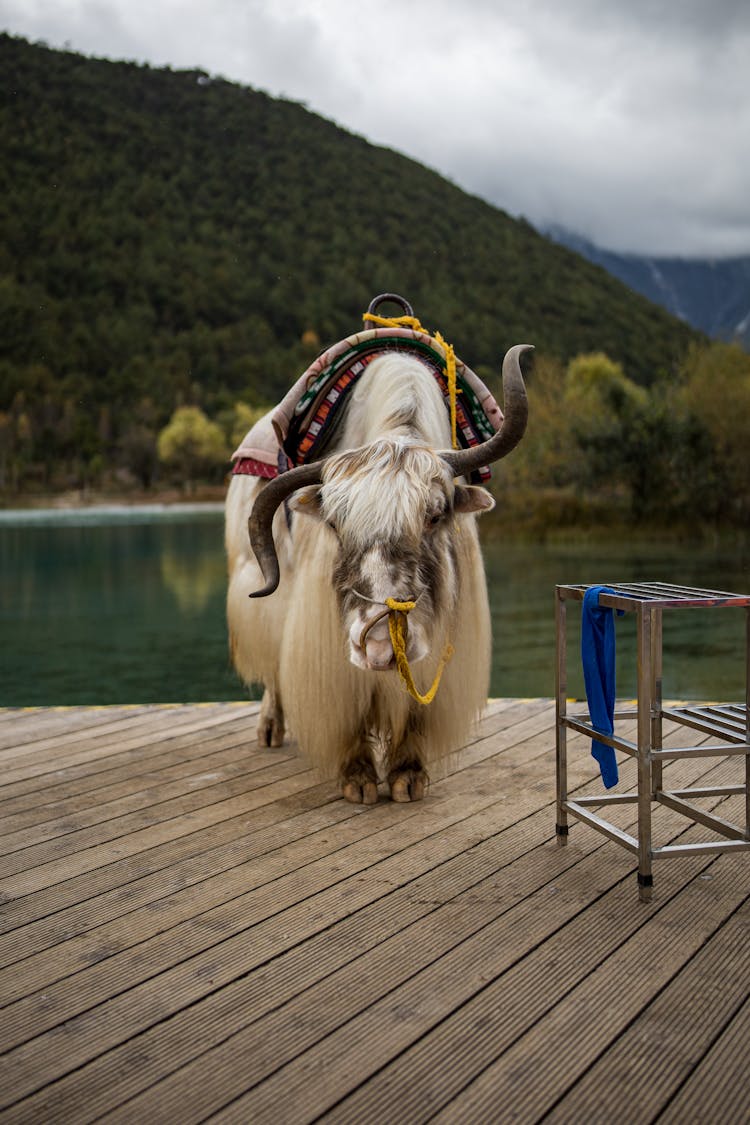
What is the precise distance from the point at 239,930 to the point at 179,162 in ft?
309

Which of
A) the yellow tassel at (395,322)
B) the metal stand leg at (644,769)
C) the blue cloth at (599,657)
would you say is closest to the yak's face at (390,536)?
the blue cloth at (599,657)

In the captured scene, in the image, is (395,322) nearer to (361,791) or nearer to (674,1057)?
(361,791)

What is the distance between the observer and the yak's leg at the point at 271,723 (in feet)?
14.1

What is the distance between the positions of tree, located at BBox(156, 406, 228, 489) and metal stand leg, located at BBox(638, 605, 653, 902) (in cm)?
6545

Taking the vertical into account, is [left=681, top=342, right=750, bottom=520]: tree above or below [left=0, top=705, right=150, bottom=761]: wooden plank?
above

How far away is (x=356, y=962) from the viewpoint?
7.28ft

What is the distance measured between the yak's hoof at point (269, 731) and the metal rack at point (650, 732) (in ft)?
5.45

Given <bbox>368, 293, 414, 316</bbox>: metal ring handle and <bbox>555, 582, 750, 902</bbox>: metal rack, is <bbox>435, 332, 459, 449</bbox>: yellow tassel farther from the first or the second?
<bbox>555, 582, 750, 902</bbox>: metal rack

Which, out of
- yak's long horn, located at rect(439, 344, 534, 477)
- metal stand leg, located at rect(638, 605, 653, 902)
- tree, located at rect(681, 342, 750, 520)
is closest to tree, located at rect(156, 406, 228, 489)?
tree, located at rect(681, 342, 750, 520)

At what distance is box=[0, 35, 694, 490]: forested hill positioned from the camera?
70.9m

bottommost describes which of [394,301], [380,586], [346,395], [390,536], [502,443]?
[380,586]

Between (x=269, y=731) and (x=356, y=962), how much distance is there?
7.05 ft

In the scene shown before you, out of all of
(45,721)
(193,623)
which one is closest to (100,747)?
(45,721)

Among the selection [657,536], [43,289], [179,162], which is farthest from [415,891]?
[179,162]
